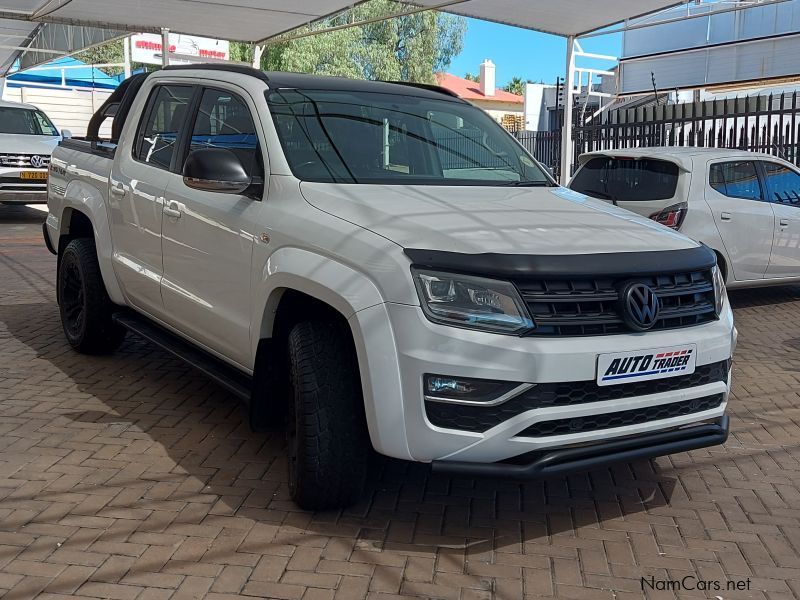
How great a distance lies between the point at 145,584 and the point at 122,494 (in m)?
0.88

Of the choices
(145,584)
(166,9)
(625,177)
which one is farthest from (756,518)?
(166,9)

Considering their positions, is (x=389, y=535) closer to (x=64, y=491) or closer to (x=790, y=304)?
(x=64, y=491)

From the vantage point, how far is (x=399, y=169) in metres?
4.50

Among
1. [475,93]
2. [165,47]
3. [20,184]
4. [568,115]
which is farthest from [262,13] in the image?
[475,93]

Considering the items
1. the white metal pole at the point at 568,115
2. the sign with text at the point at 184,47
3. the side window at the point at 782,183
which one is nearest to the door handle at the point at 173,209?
the side window at the point at 782,183

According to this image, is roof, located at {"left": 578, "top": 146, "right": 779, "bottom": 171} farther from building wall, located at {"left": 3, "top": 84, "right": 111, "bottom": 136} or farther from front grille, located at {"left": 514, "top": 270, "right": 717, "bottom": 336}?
building wall, located at {"left": 3, "top": 84, "right": 111, "bottom": 136}

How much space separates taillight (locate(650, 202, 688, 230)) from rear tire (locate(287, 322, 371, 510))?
5.25m

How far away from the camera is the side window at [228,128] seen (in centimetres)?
444

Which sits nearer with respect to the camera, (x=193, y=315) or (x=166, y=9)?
(x=193, y=315)

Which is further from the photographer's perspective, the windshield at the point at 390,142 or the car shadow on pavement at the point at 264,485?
the windshield at the point at 390,142

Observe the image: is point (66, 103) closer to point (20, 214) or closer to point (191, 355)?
point (20, 214)

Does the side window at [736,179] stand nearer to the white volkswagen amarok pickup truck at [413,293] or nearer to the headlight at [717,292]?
the white volkswagen amarok pickup truck at [413,293]

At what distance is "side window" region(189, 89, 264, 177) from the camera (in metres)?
4.44

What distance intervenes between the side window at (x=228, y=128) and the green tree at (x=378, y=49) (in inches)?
1310
